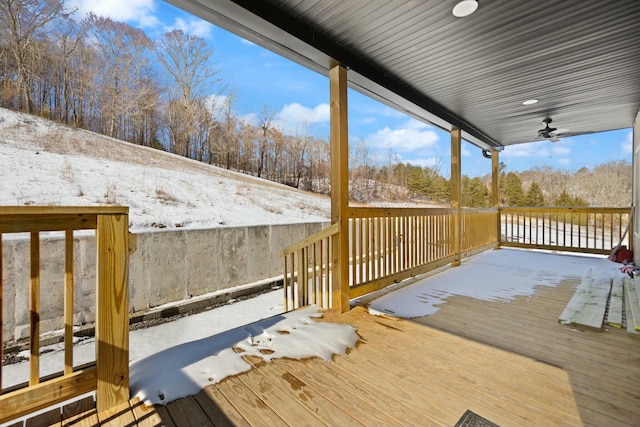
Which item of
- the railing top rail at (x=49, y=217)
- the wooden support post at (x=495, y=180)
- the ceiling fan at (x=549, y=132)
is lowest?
the railing top rail at (x=49, y=217)

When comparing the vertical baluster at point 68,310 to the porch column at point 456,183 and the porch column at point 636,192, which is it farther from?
the porch column at point 636,192

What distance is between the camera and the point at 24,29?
8453mm

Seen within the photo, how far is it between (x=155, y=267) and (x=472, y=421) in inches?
196

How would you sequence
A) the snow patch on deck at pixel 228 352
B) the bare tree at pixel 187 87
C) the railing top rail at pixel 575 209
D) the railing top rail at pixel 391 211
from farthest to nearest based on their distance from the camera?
the bare tree at pixel 187 87, the railing top rail at pixel 575 209, the railing top rail at pixel 391 211, the snow patch on deck at pixel 228 352

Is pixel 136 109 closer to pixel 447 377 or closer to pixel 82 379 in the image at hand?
pixel 82 379

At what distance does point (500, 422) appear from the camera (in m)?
1.37

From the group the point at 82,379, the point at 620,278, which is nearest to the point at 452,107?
the point at 620,278

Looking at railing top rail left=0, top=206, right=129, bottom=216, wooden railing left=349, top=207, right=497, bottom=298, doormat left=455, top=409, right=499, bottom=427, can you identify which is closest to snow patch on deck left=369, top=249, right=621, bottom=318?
wooden railing left=349, top=207, right=497, bottom=298

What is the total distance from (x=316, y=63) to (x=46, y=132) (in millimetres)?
10311

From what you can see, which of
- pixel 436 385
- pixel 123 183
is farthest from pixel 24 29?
pixel 436 385

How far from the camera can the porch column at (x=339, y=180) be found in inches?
110

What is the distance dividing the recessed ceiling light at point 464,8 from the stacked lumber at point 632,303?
116 inches

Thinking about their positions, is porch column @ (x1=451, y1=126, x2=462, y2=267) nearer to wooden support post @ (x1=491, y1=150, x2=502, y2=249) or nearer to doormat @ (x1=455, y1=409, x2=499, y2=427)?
wooden support post @ (x1=491, y1=150, x2=502, y2=249)

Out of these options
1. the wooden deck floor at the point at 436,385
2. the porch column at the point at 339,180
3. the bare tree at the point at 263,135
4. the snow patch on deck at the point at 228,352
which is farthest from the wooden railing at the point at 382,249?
the bare tree at the point at 263,135
